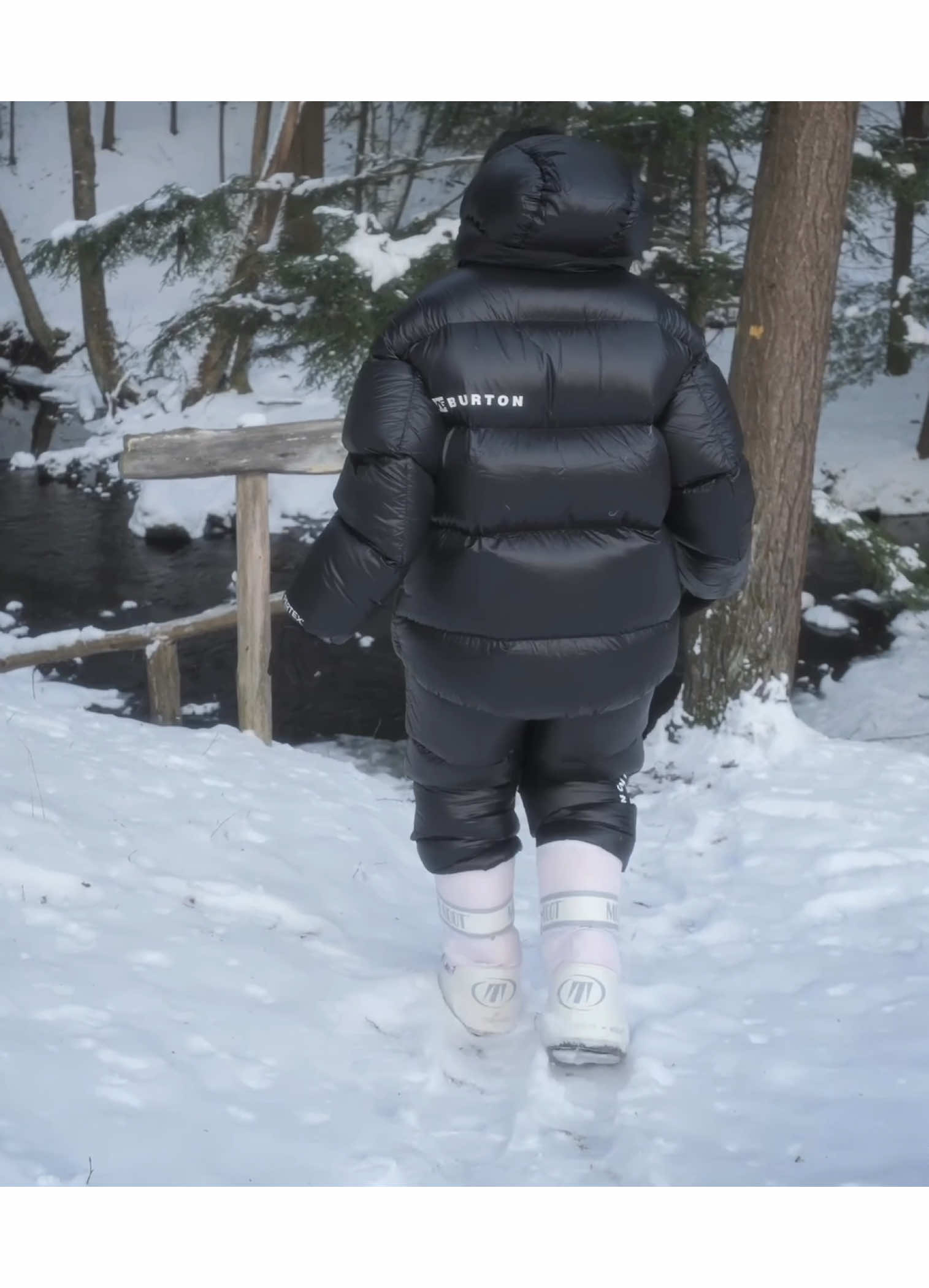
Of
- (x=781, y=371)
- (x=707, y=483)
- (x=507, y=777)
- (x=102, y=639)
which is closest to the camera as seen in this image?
(x=707, y=483)

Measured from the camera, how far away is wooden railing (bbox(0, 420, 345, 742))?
5.52 metres

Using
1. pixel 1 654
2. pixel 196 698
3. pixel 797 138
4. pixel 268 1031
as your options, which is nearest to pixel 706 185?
pixel 797 138

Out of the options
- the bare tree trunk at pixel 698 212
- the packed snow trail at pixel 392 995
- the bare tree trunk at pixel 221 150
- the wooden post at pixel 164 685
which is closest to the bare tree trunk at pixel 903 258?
the bare tree trunk at pixel 698 212

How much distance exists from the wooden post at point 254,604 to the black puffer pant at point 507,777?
291 centimetres

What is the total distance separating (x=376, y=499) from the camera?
259 centimetres

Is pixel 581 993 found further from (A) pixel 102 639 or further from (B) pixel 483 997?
(A) pixel 102 639

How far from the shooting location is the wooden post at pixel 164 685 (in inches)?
253

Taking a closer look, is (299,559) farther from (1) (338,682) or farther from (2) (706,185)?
(2) (706,185)

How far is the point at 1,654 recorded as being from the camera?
612cm

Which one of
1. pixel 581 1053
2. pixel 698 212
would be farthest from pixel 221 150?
pixel 581 1053

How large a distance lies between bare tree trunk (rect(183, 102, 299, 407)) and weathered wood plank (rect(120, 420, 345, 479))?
2.81m

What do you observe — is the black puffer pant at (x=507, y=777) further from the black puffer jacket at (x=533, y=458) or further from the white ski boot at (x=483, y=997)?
the white ski boot at (x=483, y=997)

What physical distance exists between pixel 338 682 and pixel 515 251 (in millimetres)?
6693

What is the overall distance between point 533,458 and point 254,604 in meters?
3.40
